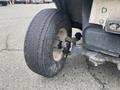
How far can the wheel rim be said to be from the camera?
2432mm

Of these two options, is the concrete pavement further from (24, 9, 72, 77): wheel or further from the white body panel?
the white body panel

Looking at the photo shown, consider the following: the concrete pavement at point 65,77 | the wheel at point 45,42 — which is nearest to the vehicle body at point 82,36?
the wheel at point 45,42

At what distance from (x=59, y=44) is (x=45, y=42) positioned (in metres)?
0.29

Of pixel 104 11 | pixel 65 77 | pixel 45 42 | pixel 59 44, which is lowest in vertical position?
pixel 65 77

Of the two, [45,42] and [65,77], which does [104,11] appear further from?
[65,77]

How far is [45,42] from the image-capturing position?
7.30 ft

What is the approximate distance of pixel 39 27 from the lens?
2244mm

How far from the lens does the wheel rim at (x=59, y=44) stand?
2.43 metres

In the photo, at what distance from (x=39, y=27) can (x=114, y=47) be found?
749 mm

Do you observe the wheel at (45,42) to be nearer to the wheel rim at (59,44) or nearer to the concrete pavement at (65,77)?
the wheel rim at (59,44)

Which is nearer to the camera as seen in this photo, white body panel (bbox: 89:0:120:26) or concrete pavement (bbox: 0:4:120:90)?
white body panel (bbox: 89:0:120:26)

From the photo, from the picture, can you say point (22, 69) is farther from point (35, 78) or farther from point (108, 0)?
point (108, 0)

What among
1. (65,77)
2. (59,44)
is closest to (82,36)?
(59,44)

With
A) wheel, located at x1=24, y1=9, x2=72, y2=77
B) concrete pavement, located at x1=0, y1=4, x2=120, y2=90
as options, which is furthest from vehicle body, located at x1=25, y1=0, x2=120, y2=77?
concrete pavement, located at x1=0, y1=4, x2=120, y2=90
